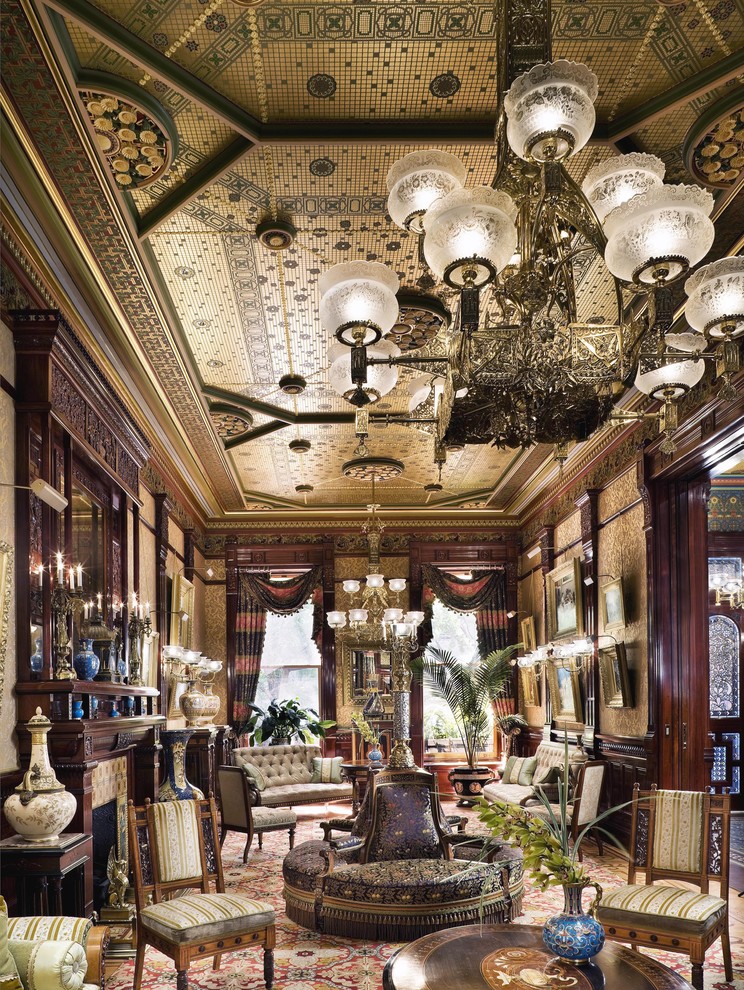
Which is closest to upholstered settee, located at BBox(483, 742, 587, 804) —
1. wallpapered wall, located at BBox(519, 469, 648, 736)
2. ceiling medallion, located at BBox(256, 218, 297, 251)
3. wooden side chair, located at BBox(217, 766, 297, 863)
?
wallpapered wall, located at BBox(519, 469, 648, 736)

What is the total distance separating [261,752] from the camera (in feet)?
34.8

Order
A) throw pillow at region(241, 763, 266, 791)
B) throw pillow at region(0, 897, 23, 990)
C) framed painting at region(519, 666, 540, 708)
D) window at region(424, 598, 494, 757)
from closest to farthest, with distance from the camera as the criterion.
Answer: throw pillow at region(0, 897, 23, 990), throw pillow at region(241, 763, 266, 791), framed painting at region(519, 666, 540, 708), window at region(424, 598, 494, 757)

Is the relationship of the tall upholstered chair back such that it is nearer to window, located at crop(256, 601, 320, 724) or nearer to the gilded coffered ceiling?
the gilded coffered ceiling

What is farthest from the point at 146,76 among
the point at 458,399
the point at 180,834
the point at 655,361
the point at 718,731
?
the point at 718,731

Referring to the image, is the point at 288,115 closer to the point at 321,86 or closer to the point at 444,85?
the point at 321,86

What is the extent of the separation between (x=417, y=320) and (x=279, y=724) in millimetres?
8017

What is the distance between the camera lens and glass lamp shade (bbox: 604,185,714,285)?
2764 mm

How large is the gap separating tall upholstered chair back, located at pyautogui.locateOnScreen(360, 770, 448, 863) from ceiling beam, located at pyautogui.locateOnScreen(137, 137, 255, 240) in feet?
12.3

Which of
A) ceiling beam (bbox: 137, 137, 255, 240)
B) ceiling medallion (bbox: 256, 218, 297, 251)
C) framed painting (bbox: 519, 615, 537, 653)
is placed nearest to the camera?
ceiling beam (bbox: 137, 137, 255, 240)

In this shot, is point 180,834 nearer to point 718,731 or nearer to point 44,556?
point 44,556

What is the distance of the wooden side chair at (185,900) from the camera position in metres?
4.02

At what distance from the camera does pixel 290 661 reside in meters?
14.2

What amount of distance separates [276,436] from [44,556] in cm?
463

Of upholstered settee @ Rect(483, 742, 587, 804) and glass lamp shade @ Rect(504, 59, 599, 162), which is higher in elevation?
glass lamp shade @ Rect(504, 59, 599, 162)
